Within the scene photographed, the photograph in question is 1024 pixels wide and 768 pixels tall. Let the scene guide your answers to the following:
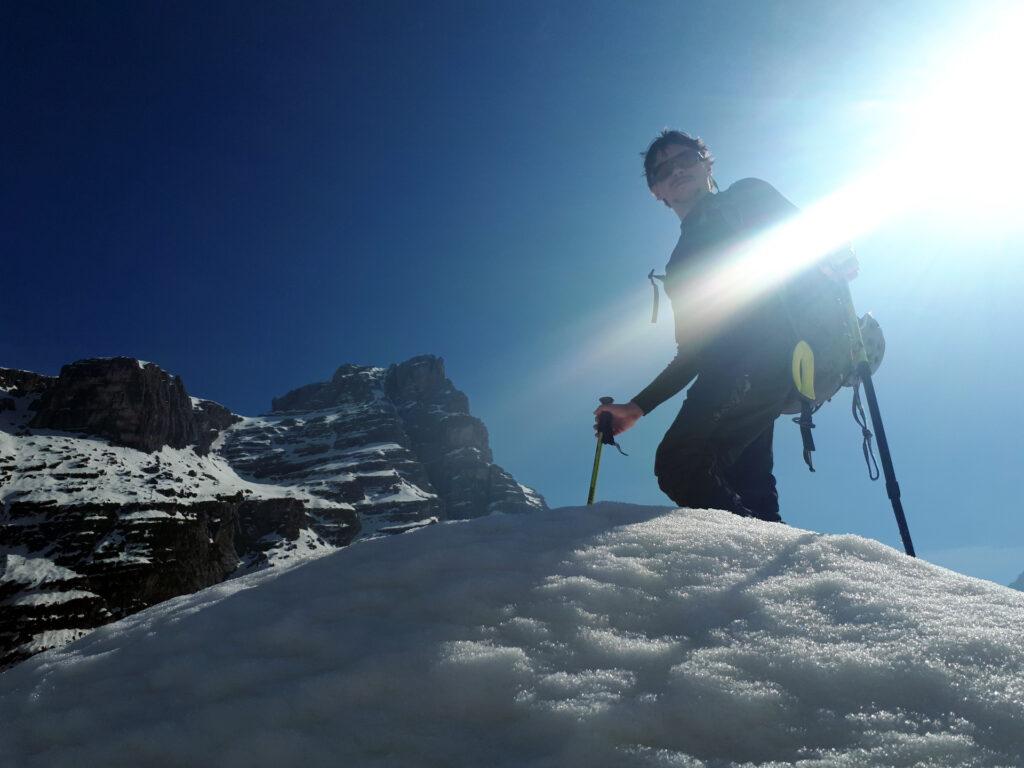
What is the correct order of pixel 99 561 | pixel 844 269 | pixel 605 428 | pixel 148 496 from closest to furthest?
pixel 605 428
pixel 844 269
pixel 99 561
pixel 148 496

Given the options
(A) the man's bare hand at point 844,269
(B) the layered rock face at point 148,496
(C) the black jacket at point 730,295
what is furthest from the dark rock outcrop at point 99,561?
(A) the man's bare hand at point 844,269

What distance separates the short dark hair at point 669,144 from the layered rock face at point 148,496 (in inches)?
4197

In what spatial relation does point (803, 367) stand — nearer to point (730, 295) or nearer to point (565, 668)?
point (730, 295)

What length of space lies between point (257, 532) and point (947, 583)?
156 metres

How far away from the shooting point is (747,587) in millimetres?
2580

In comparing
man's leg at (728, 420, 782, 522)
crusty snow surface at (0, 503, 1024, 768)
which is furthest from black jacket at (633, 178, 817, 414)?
crusty snow surface at (0, 503, 1024, 768)

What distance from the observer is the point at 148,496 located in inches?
4897

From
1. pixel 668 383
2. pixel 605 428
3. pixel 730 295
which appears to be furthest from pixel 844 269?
pixel 605 428

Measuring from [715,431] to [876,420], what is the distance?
7.29ft

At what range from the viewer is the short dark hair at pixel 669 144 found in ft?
20.1

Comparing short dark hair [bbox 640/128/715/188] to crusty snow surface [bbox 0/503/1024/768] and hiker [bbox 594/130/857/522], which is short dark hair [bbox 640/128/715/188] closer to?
hiker [bbox 594/130/857/522]

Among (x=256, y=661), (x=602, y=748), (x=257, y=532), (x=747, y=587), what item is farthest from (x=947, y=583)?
(x=257, y=532)

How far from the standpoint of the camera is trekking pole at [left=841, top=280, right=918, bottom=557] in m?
5.58

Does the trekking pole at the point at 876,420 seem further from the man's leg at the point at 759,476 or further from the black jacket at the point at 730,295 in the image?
the man's leg at the point at 759,476
